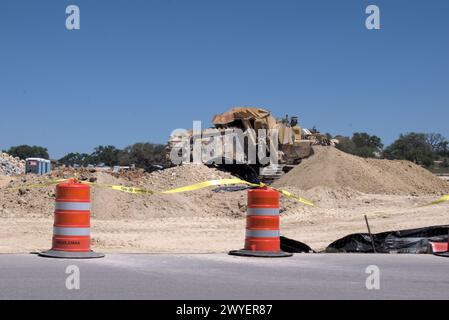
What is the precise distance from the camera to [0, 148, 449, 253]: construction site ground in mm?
20234

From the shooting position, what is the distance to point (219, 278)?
9.13 meters

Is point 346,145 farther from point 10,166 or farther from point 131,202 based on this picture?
point 131,202

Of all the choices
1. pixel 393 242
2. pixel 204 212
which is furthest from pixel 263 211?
pixel 204 212

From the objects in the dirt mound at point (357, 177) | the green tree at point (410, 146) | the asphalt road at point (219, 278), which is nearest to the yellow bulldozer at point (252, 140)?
the dirt mound at point (357, 177)

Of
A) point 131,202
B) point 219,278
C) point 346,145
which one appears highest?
point 346,145

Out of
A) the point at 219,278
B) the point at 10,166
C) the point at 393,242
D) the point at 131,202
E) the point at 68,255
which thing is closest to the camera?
the point at 219,278

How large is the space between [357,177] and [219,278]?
29.3 meters

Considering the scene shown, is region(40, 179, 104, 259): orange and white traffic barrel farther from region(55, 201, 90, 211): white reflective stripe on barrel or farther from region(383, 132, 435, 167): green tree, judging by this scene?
region(383, 132, 435, 167): green tree

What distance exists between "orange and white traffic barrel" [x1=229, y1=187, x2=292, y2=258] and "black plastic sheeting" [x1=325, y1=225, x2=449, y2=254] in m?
2.71

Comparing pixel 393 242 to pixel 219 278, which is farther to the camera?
pixel 393 242

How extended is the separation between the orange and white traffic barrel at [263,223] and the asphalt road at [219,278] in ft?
1.18

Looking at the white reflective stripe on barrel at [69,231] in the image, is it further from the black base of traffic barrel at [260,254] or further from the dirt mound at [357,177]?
the dirt mound at [357,177]
